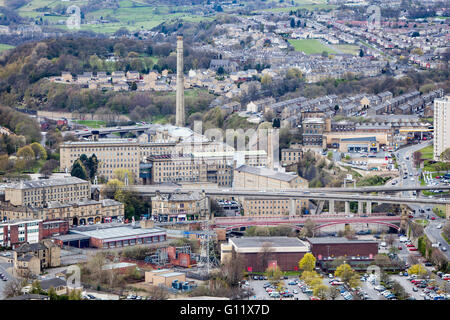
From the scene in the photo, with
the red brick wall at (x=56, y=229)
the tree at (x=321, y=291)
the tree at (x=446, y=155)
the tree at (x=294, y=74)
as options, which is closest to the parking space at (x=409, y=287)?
the tree at (x=321, y=291)

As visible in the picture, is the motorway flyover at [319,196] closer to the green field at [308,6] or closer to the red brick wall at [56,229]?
the red brick wall at [56,229]

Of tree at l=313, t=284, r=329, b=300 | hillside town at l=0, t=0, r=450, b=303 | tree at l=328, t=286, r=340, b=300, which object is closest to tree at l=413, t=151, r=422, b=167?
hillside town at l=0, t=0, r=450, b=303

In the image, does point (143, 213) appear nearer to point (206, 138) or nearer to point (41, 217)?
point (41, 217)

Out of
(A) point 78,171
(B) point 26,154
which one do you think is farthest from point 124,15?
(A) point 78,171

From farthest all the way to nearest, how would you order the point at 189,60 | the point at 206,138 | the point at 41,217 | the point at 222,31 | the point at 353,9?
the point at 353,9 → the point at 222,31 → the point at 189,60 → the point at 206,138 → the point at 41,217

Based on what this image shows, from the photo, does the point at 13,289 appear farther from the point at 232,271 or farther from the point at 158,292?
the point at 232,271
